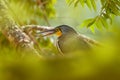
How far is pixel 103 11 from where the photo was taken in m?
1.48

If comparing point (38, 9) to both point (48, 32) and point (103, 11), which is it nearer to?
point (48, 32)

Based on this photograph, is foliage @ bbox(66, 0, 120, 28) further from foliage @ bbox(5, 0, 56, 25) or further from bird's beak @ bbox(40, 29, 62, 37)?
foliage @ bbox(5, 0, 56, 25)

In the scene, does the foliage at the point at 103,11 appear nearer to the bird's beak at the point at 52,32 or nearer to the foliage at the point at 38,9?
the bird's beak at the point at 52,32

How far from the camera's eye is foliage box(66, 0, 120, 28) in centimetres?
139

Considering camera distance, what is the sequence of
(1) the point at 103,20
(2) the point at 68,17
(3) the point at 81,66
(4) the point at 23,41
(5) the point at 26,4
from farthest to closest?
(2) the point at 68,17
(5) the point at 26,4
(1) the point at 103,20
(4) the point at 23,41
(3) the point at 81,66

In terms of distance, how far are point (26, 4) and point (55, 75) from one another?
85.9 inches

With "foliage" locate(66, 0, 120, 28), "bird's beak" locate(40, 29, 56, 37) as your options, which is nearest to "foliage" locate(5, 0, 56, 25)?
"bird's beak" locate(40, 29, 56, 37)

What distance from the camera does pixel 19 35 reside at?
1.38 metres

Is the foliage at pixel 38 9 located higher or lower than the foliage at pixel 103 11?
higher

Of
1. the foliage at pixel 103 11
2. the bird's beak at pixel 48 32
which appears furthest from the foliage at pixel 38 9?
the foliage at pixel 103 11

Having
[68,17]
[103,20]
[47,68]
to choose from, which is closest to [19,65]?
[47,68]

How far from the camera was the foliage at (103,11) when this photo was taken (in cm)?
139

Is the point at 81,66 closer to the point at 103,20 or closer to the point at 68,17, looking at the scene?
the point at 103,20

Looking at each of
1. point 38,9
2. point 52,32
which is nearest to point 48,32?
point 52,32
